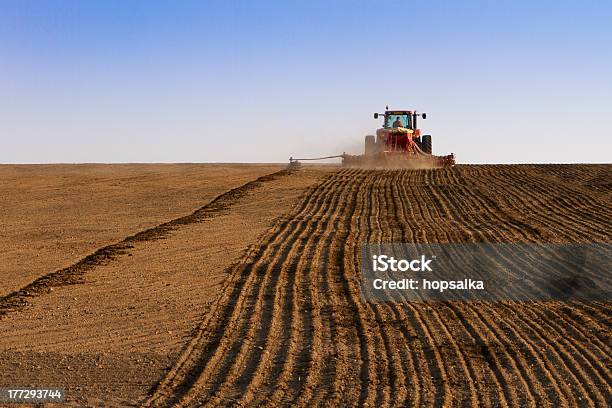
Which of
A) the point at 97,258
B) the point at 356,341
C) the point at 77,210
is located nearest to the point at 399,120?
the point at 77,210

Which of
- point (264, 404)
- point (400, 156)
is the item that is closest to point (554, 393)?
point (264, 404)

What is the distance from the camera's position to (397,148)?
36.6m

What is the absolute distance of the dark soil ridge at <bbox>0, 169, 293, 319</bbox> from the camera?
37.4ft

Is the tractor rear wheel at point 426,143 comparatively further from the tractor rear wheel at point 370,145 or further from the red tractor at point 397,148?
the tractor rear wheel at point 370,145

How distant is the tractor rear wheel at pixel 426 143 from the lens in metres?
39.3

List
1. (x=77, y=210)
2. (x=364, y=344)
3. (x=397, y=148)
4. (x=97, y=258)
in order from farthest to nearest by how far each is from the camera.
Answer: (x=397, y=148) < (x=77, y=210) < (x=97, y=258) < (x=364, y=344)

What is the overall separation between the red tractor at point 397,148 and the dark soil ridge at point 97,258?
12.3 m

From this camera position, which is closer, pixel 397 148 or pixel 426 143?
pixel 397 148

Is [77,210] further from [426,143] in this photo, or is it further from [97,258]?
[426,143]

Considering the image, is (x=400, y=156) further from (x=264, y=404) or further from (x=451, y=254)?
(x=264, y=404)

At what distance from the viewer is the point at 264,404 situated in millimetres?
7188

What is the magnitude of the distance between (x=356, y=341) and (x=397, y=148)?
27.8 metres

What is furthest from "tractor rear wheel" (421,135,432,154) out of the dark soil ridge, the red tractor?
the dark soil ridge

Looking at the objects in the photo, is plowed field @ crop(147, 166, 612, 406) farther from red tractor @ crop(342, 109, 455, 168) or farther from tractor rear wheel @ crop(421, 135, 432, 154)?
tractor rear wheel @ crop(421, 135, 432, 154)
